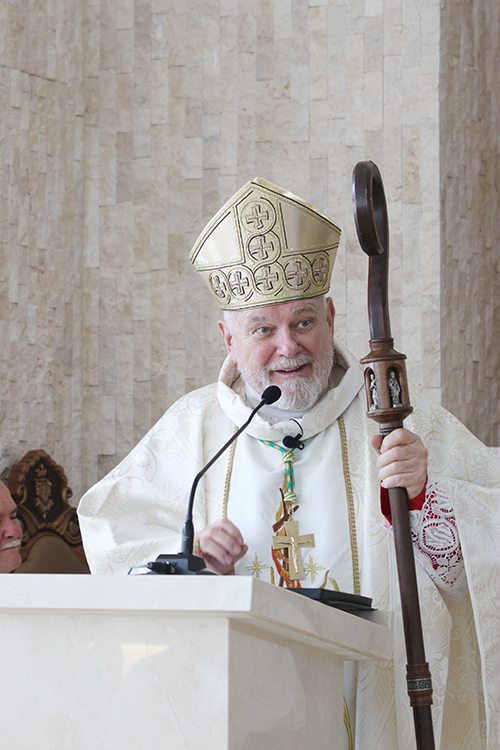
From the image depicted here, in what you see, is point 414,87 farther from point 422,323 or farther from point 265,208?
point 265,208

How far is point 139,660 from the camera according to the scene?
1585mm

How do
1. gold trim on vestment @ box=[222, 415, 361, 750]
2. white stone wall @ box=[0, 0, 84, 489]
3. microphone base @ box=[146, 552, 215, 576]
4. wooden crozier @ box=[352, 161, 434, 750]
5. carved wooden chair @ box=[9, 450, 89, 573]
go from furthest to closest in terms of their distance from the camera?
white stone wall @ box=[0, 0, 84, 489] < carved wooden chair @ box=[9, 450, 89, 573] < gold trim on vestment @ box=[222, 415, 361, 750] < wooden crozier @ box=[352, 161, 434, 750] < microphone base @ box=[146, 552, 215, 576]

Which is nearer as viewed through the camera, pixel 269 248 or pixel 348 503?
pixel 348 503

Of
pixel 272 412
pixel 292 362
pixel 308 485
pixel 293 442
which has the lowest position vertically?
pixel 308 485

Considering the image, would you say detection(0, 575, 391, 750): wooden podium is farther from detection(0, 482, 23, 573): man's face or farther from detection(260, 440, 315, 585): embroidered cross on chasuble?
detection(0, 482, 23, 573): man's face

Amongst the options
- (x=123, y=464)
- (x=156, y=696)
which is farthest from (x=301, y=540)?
(x=156, y=696)

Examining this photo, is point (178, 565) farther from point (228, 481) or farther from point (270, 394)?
point (228, 481)

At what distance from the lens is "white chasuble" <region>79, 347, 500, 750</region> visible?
9.01ft

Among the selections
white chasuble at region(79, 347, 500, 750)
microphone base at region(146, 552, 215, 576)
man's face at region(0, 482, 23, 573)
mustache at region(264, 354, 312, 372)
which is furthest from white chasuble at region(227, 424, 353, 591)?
man's face at region(0, 482, 23, 573)

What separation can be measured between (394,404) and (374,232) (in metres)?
0.42

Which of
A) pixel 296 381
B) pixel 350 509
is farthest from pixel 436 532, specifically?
pixel 296 381

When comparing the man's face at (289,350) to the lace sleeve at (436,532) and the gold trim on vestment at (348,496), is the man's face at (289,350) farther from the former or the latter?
the lace sleeve at (436,532)

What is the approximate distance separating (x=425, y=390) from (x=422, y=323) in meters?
0.36

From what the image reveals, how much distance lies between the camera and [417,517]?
2.74 metres
